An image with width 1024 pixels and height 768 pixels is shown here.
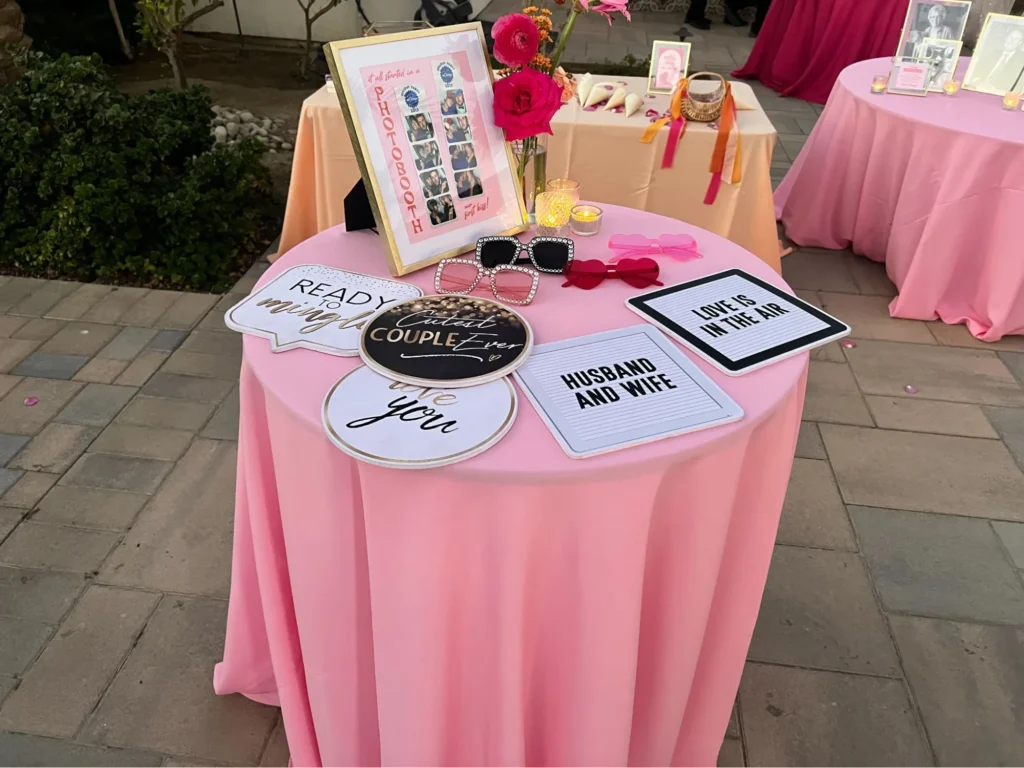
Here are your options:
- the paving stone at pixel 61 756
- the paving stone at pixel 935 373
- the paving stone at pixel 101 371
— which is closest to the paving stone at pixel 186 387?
the paving stone at pixel 101 371

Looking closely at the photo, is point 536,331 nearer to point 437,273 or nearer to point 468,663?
point 437,273

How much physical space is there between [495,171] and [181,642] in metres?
1.19

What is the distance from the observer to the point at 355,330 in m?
1.02

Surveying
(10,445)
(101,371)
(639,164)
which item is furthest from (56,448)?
(639,164)

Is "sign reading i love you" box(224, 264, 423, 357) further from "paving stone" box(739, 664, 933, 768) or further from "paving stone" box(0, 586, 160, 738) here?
"paving stone" box(739, 664, 933, 768)

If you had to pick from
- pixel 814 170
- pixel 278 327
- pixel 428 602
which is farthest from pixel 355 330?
pixel 814 170

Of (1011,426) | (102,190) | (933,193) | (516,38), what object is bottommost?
(1011,426)

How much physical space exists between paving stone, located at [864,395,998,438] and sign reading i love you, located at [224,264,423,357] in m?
1.76

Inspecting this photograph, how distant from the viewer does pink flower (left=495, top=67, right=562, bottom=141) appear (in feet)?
3.70

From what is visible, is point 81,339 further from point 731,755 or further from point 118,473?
point 731,755

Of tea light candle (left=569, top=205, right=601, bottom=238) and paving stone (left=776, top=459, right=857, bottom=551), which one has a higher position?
tea light candle (left=569, top=205, right=601, bottom=238)

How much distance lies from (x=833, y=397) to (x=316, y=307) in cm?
185

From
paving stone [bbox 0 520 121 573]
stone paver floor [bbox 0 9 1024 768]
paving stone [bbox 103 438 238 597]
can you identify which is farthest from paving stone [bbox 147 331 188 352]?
paving stone [bbox 0 520 121 573]

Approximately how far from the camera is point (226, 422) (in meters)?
2.16
